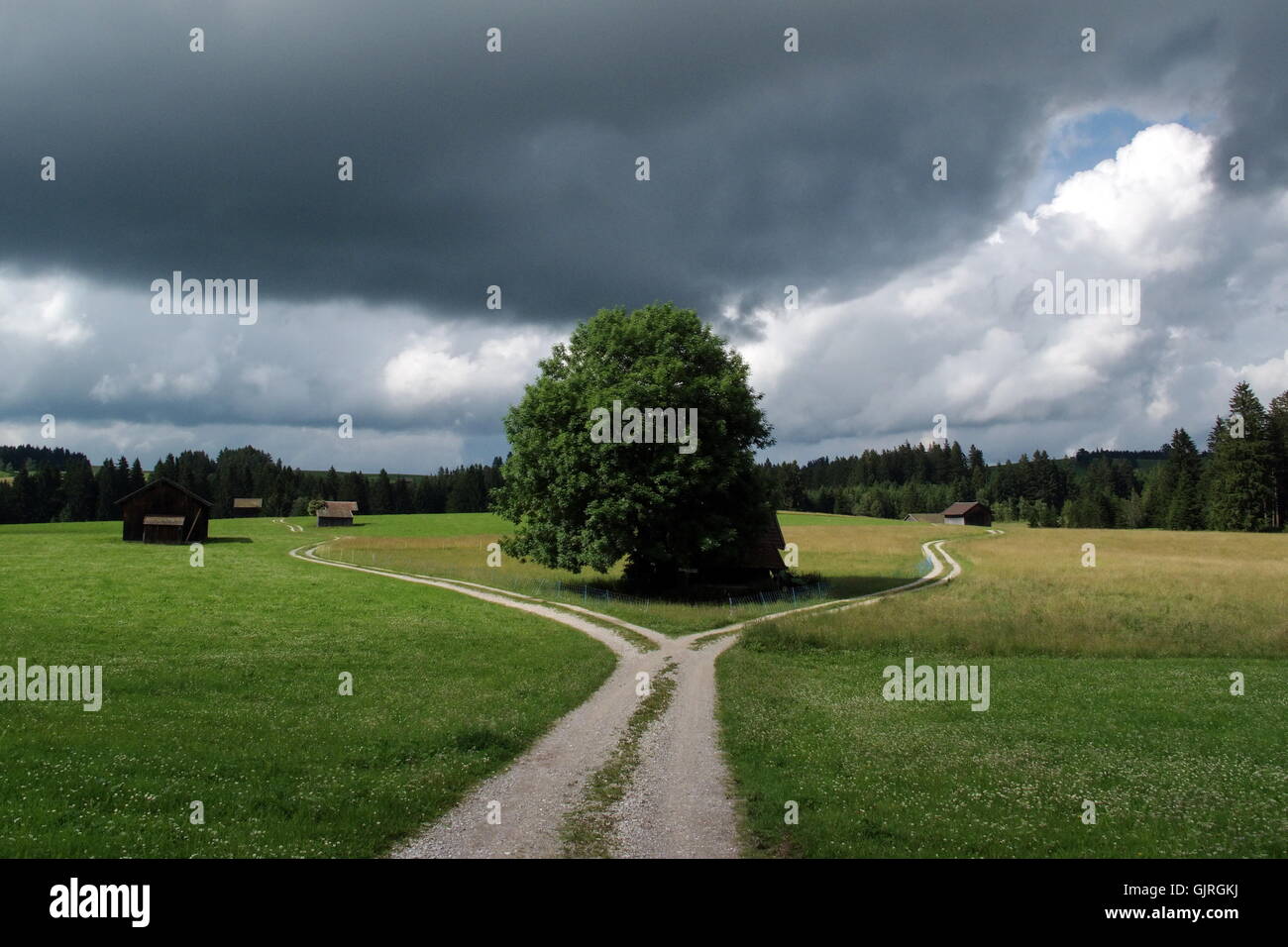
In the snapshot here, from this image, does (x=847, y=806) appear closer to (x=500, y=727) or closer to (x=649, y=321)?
(x=500, y=727)

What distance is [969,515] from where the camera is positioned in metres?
152

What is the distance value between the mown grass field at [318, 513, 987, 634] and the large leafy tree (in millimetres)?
3352

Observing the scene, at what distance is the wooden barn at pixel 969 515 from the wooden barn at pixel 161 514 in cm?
13603

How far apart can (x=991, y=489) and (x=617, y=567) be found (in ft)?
495

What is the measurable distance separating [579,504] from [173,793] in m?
31.2

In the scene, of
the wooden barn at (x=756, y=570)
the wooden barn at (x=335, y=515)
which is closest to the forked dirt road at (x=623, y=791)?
the wooden barn at (x=756, y=570)

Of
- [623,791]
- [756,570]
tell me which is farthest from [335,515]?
[623,791]

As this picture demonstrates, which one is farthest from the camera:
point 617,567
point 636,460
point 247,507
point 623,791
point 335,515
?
point 247,507

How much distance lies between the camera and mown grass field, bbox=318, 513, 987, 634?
37906 mm

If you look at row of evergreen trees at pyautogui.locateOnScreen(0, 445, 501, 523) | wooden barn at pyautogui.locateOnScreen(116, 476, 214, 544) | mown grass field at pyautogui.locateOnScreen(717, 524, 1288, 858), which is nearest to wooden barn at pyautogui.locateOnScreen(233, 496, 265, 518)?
row of evergreen trees at pyautogui.locateOnScreen(0, 445, 501, 523)

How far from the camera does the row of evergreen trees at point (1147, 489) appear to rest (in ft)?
313

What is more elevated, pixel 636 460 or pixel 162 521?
pixel 636 460

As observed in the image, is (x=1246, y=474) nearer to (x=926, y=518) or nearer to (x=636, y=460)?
(x=926, y=518)

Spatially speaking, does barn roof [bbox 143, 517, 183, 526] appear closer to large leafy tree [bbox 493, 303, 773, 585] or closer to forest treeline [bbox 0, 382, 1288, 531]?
forest treeline [bbox 0, 382, 1288, 531]
